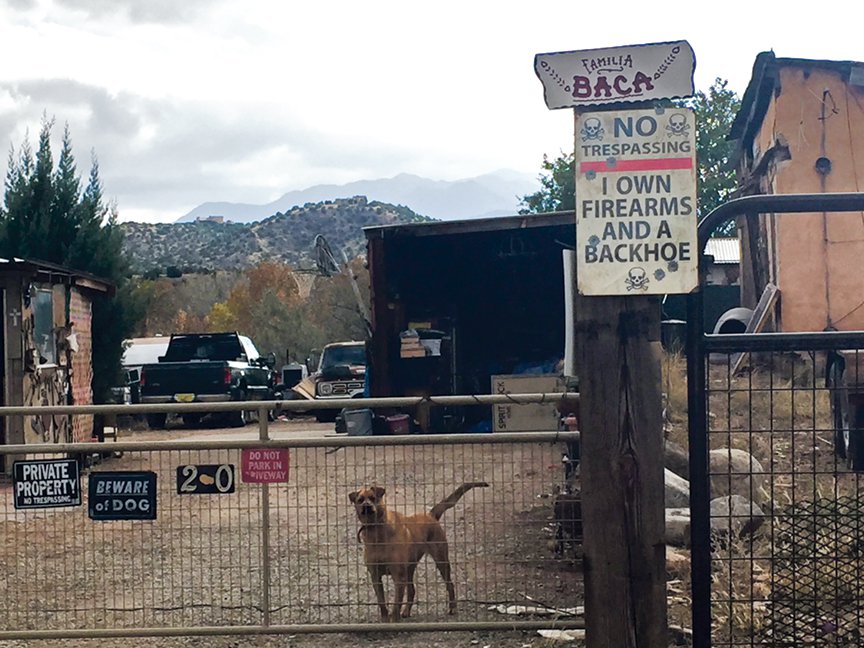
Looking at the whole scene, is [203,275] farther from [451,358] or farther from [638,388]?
[638,388]

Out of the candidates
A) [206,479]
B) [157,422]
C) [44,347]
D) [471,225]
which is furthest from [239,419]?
[206,479]

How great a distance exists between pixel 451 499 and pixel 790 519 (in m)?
1.91

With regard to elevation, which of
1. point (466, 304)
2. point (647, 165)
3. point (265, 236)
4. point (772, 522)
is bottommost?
point (772, 522)

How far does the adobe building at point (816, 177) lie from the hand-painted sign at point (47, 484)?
1393 cm

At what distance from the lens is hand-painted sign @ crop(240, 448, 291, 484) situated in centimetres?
606

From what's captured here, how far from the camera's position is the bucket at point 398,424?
1742 centimetres

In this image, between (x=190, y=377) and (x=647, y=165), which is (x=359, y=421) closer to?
(x=190, y=377)

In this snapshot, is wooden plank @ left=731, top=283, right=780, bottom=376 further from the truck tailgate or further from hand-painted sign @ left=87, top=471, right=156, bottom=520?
hand-painted sign @ left=87, top=471, right=156, bottom=520

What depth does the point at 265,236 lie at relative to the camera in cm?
9906

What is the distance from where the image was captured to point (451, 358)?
21250 millimetres

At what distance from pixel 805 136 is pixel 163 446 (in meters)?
14.9

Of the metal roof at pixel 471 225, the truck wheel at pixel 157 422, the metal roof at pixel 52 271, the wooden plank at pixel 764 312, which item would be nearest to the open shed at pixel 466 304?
the metal roof at pixel 471 225

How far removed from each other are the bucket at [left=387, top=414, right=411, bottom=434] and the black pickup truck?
3.97 metres

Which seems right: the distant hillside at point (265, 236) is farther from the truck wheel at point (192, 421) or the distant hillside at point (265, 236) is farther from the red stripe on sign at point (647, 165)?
the red stripe on sign at point (647, 165)
